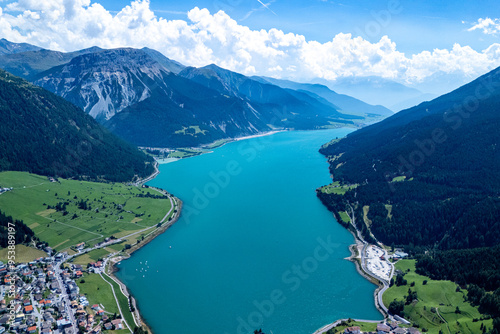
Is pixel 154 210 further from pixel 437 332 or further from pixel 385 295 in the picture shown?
pixel 437 332

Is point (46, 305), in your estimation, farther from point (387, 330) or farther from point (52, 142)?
point (52, 142)

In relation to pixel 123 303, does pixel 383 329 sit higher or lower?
lower

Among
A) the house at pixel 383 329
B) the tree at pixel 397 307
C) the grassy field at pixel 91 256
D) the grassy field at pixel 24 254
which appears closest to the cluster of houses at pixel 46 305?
the grassy field at pixel 24 254

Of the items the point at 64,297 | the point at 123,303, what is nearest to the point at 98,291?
the point at 64,297

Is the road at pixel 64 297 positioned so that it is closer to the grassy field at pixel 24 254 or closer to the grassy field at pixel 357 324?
the grassy field at pixel 24 254

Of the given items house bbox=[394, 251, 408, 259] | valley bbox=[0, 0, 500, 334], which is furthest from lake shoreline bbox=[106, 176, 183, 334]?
house bbox=[394, 251, 408, 259]

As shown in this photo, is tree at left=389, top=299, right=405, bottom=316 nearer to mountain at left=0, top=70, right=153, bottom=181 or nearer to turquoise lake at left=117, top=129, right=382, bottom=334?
turquoise lake at left=117, top=129, right=382, bottom=334

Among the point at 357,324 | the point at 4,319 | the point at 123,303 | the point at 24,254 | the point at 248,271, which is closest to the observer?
the point at 4,319
